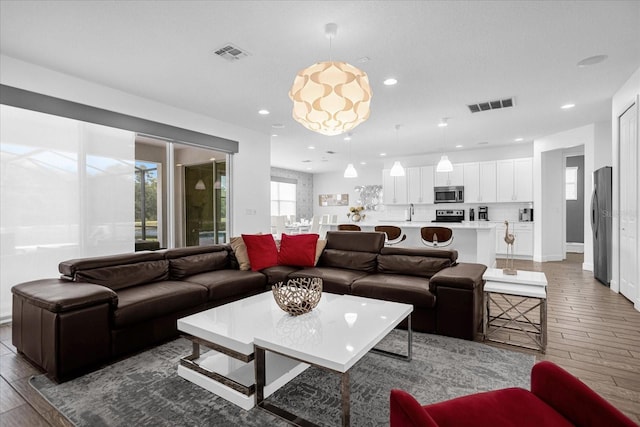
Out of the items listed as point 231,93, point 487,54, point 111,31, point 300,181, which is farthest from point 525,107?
point 300,181

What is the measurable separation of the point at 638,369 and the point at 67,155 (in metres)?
5.73

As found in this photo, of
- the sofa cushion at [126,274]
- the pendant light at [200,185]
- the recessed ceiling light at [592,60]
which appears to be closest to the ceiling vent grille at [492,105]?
the recessed ceiling light at [592,60]

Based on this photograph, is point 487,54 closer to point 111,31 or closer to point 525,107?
point 525,107

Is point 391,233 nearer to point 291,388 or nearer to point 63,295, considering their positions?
point 291,388

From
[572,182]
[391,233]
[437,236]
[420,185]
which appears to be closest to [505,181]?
[420,185]

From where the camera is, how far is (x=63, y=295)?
7.46 feet

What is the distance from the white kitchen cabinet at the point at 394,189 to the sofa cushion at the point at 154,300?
690 cm

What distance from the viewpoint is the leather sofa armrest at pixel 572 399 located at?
0.98 m

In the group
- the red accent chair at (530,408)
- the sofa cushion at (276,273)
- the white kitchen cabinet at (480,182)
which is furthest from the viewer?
the white kitchen cabinet at (480,182)

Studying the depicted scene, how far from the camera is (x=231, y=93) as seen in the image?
172 inches

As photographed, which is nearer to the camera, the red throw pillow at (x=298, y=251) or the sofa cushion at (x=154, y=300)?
the sofa cushion at (x=154, y=300)

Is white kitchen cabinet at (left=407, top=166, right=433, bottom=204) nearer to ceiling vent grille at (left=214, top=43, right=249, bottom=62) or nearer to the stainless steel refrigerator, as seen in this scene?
the stainless steel refrigerator

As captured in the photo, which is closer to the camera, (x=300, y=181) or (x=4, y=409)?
(x=4, y=409)

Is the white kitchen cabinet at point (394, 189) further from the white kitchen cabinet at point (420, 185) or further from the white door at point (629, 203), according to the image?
the white door at point (629, 203)
